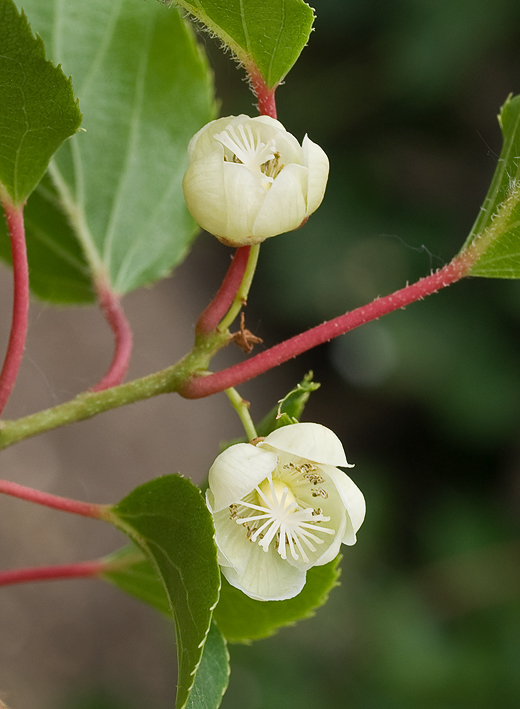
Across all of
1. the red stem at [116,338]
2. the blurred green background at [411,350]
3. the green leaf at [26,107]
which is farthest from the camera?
the blurred green background at [411,350]

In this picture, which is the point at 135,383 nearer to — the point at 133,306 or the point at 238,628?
the point at 238,628

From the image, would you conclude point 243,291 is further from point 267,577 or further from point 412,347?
point 412,347

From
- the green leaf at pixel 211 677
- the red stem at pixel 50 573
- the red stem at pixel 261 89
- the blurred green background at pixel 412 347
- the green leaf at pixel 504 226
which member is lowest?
the blurred green background at pixel 412 347

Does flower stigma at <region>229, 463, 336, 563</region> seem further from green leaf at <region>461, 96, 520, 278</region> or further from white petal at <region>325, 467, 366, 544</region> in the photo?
green leaf at <region>461, 96, 520, 278</region>

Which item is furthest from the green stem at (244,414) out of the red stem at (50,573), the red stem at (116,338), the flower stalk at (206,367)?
the red stem at (50,573)

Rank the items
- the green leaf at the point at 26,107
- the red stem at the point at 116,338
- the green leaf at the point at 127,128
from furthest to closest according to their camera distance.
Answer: the green leaf at the point at 127,128 → the red stem at the point at 116,338 → the green leaf at the point at 26,107

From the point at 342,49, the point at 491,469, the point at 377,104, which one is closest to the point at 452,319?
the point at 491,469

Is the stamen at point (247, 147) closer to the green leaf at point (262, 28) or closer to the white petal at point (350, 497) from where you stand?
the green leaf at point (262, 28)
